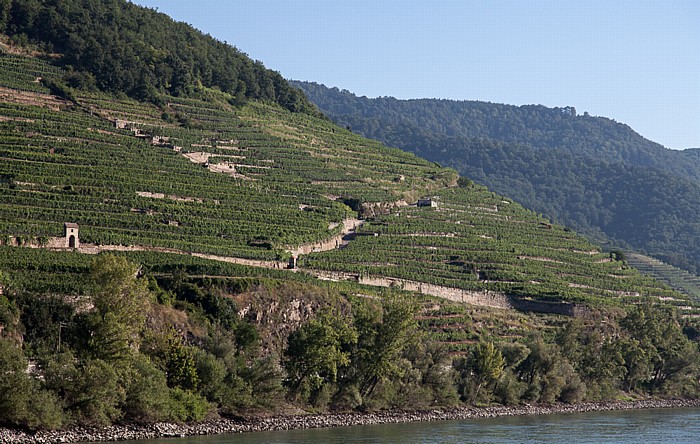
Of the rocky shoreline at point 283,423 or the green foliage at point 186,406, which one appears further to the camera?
the green foliage at point 186,406

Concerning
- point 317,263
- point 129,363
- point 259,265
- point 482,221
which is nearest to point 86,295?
point 129,363

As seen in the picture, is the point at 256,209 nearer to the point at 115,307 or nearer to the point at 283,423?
the point at 283,423

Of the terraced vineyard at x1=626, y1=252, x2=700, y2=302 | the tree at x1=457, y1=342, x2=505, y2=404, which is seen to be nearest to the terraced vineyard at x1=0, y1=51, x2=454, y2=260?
the tree at x1=457, y1=342, x2=505, y2=404

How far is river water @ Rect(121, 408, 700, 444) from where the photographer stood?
60.0 meters

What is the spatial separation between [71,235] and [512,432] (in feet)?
96.3

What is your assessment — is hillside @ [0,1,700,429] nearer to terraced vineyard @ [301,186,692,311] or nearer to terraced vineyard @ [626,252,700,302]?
terraced vineyard @ [301,186,692,311]

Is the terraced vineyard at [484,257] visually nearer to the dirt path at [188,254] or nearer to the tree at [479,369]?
the dirt path at [188,254]

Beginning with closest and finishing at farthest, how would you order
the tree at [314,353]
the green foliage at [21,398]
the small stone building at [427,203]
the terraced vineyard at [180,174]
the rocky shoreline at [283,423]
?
the green foliage at [21,398] < the rocky shoreline at [283,423] < the tree at [314,353] < the terraced vineyard at [180,174] < the small stone building at [427,203]

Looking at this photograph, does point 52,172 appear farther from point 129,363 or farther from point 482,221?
point 482,221

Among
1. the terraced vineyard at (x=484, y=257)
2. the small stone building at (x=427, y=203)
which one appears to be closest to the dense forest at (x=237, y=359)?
the terraced vineyard at (x=484, y=257)

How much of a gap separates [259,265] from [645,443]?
3063cm

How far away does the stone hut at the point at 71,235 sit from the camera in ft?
244

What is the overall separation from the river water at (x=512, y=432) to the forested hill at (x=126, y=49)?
2163 inches

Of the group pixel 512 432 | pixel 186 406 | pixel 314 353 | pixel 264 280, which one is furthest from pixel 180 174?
pixel 512 432
